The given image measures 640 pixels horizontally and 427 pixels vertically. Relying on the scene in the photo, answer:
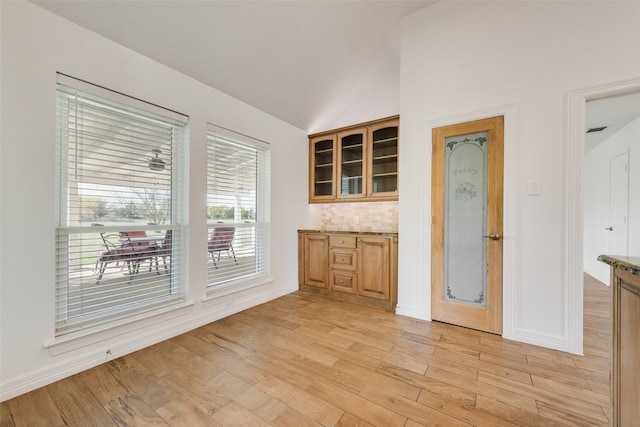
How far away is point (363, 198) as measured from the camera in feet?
11.7

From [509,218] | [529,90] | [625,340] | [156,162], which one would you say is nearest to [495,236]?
[509,218]

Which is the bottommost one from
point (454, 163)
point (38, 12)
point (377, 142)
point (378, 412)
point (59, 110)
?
point (378, 412)

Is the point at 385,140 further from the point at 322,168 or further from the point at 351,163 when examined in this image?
the point at 322,168

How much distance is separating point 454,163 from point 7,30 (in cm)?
344

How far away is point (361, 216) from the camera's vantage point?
394cm

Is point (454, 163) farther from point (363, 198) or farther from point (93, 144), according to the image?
point (93, 144)

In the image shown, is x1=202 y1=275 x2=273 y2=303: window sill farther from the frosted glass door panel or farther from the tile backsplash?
the frosted glass door panel

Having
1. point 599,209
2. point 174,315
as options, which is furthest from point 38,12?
point 599,209

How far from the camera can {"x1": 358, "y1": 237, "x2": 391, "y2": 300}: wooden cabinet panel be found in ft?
10.00

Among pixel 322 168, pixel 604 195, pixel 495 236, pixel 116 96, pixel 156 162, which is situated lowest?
pixel 495 236

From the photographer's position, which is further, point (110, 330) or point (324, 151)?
point (324, 151)

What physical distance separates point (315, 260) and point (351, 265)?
585 mm

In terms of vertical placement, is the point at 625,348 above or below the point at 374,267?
above

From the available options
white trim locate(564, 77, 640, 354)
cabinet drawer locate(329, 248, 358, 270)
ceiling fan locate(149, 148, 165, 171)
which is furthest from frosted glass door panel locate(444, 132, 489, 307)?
ceiling fan locate(149, 148, 165, 171)
